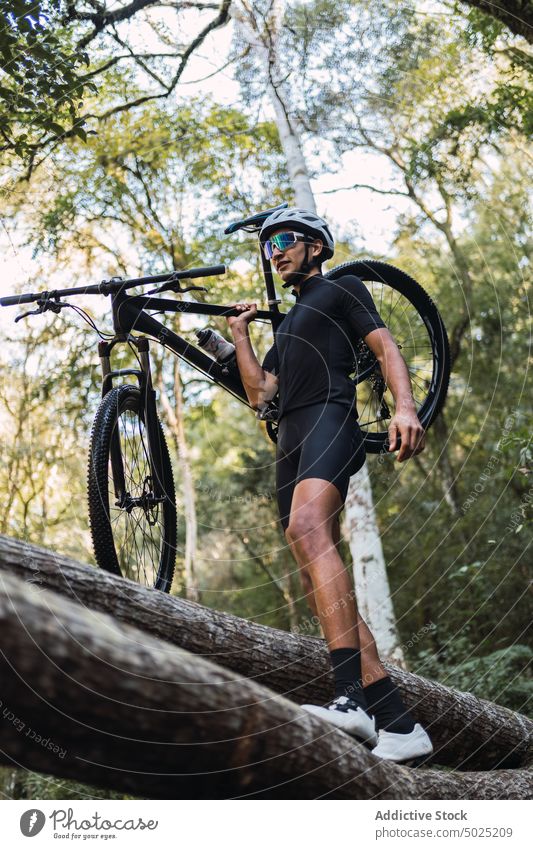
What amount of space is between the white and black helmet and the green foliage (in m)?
1.76

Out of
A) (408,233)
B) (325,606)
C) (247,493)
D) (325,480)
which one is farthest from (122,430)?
(247,493)

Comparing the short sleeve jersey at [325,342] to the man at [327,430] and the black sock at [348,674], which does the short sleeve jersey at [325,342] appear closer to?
the man at [327,430]

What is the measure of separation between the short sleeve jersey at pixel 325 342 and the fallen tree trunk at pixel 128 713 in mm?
1402

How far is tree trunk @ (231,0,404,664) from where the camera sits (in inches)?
279

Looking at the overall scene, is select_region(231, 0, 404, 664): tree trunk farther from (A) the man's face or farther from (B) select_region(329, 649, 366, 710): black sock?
(B) select_region(329, 649, 366, 710): black sock

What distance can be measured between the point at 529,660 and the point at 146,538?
18.7ft

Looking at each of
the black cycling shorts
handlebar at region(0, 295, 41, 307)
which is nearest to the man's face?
the black cycling shorts

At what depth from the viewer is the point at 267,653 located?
3.29 metres

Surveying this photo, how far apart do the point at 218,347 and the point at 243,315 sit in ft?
0.90

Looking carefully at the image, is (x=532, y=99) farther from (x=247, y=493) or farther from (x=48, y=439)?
(x=247, y=493)

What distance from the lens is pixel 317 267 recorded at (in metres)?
3.56

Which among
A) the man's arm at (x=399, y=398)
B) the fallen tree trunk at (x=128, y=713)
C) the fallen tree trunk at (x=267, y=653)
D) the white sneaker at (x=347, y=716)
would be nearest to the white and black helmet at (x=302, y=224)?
the man's arm at (x=399, y=398)

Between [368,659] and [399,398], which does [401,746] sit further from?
[399,398]

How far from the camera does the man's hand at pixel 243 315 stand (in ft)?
11.7
